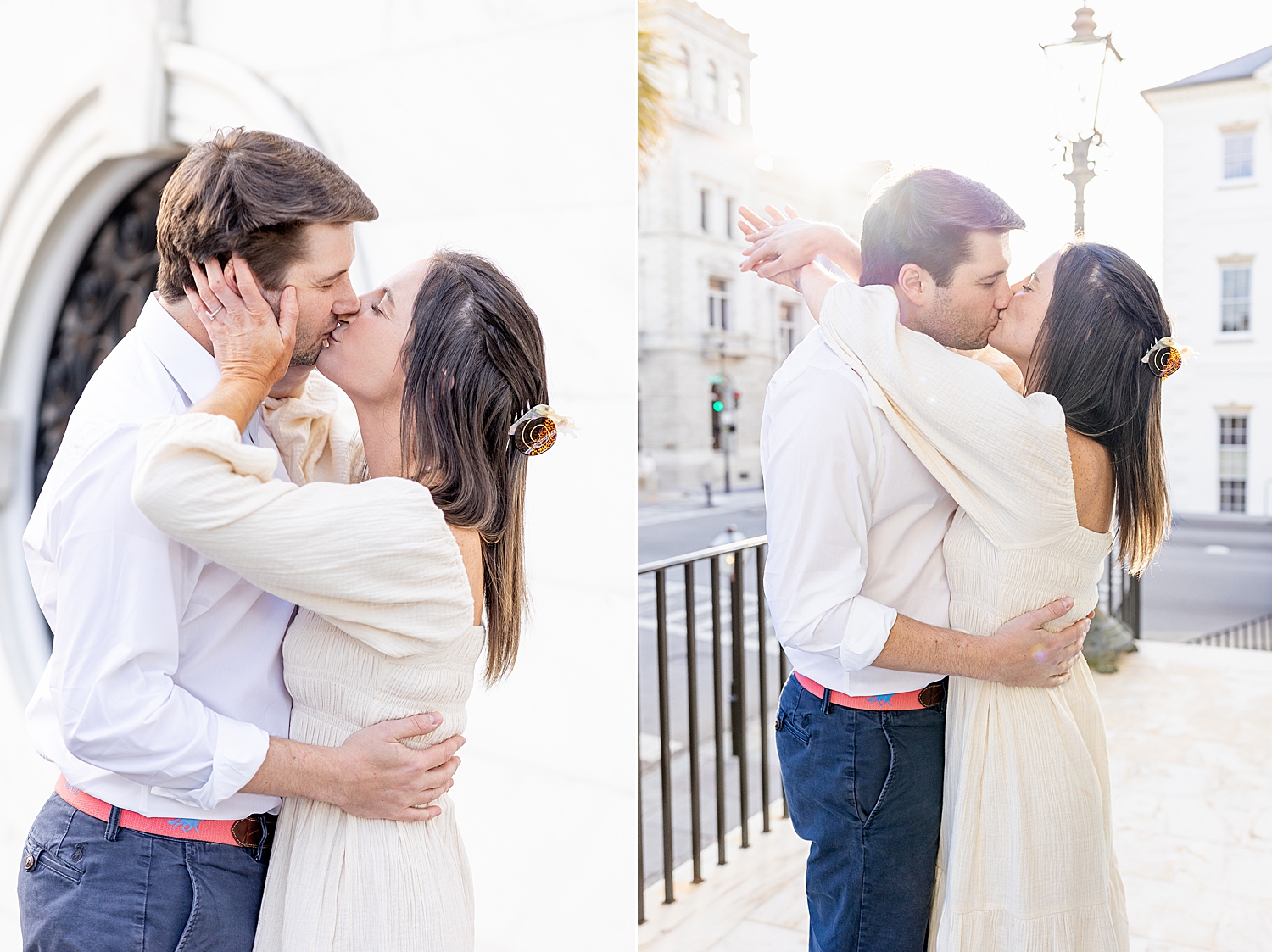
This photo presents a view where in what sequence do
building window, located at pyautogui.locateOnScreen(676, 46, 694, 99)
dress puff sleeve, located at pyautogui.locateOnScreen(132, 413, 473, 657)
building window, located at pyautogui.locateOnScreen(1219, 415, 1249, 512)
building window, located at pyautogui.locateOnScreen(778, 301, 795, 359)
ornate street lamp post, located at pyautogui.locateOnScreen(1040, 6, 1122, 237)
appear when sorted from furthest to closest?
1. building window, located at pyautogui.locateOnScreen(778, 301, 795, 359)
2. building window, located at pyautogui.locateOnScreen(676, 46, 694, 99)
3. building window, located at pyautogui.locateOnScreen(1219, 415, 1249, 512)
4. ornate street lamp post, located at pyautogui.locateOnScreen(1040, 6, 1122, 237)
5. dress puff sleeve, located at pyautogui.locateOnScreen(132, 413, 473, 657)

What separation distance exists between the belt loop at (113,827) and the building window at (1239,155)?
7082 millimetres

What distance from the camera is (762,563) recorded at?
134 inches

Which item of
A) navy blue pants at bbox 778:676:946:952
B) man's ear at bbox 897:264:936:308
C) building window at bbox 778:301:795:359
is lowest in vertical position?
navy blue pants at bbox 778:676:946:952

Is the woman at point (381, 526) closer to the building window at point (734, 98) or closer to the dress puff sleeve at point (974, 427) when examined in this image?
the dress puff sleeve at point (974, 427)

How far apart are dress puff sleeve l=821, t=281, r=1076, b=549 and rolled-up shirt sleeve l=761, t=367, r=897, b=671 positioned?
5 centimetres

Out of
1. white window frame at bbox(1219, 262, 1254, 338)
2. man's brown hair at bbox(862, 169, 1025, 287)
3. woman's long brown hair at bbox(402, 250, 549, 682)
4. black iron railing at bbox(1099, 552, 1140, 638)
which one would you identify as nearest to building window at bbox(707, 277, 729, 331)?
white window frame at bbox(1219, 262, 1254, 338)

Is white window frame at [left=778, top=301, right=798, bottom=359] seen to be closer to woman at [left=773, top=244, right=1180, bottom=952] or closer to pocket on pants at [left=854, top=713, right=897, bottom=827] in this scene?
woman at [left=773, top=244, right=1180, bottom=952]

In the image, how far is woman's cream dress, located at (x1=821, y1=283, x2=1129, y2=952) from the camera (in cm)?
137

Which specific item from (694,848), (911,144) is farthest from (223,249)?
(694,848)

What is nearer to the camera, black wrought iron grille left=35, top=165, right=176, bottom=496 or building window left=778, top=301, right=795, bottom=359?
black wrought iron grille left=35, top=165, right=176, bottom=496

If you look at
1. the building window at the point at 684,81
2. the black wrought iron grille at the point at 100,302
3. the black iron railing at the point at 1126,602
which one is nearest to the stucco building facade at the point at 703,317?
the building window at the point at 684,81

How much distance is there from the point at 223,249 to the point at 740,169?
71.2ft

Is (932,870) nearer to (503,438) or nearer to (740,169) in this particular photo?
(503,438)

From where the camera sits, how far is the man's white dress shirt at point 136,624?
102cm
